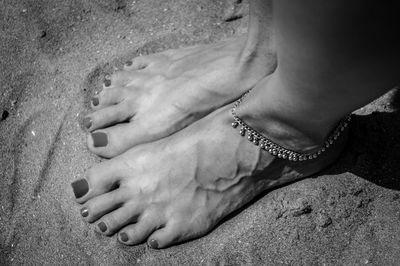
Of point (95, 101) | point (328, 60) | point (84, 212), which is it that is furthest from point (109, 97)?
point (328, 60)

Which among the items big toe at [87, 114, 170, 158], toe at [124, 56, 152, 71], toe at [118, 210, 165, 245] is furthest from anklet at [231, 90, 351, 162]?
toe at [124, 56, 152, 71]

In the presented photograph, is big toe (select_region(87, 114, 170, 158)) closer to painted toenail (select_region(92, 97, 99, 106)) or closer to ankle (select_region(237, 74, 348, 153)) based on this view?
painted toenail (select_region(92, 97, 99, 106))

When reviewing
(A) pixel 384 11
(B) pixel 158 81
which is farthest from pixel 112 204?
(A) pixel 384 11

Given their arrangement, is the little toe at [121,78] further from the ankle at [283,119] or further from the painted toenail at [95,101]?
the ankle at [283,119]

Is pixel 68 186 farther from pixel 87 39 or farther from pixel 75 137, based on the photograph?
pixel 87 39

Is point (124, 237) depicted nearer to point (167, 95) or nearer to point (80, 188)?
point (80, 188)

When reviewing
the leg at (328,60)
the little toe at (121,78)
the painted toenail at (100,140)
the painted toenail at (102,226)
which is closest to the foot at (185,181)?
the painted toenail at (102,226)
